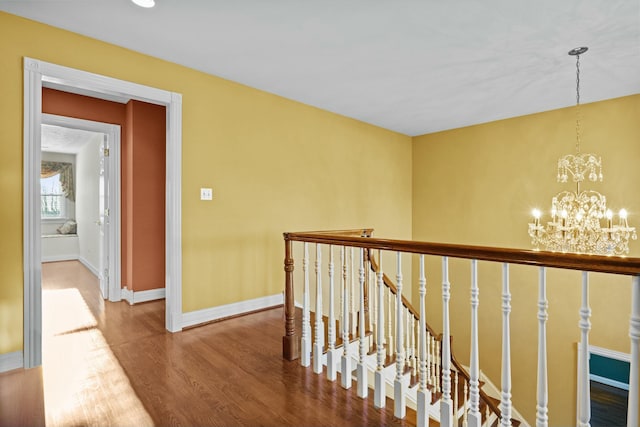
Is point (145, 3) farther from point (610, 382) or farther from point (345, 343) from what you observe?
point (610, 382)

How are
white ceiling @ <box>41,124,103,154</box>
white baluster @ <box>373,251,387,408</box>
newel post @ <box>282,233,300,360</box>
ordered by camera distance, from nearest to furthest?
white baluster @ <box>373,251,387,408</box>
newel post @ <box>282,233,300,360</box>
white ceiling @ <box>41,124,103,154</box>

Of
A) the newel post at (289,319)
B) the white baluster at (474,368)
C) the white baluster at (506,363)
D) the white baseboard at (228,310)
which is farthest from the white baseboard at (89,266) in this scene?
the white baluster at (506,363)

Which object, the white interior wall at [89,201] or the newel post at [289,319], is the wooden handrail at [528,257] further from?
the white interior wall at [89,201]

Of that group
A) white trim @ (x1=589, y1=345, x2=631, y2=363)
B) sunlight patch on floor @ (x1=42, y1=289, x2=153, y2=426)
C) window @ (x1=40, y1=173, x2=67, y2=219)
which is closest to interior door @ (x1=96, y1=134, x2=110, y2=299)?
sunlight patch on floor @ (x1=42, y1=289, x2=153, y2=426)

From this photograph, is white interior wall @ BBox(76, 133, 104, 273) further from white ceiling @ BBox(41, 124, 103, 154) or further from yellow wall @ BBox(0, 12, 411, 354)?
yellow wall @ BBox(0, 12, 411, 354)

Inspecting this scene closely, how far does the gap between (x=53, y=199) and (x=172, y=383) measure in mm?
7619

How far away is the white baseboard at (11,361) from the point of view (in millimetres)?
2232

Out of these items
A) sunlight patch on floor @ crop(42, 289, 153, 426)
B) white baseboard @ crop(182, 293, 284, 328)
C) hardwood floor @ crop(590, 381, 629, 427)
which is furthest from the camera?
hardwood floor @ crop(590, 381, 629, 427)

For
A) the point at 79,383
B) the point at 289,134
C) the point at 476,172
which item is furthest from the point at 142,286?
the point at 476,172

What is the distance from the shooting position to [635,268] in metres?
1.10

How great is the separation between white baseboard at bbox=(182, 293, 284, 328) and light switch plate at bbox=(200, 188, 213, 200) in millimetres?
1106

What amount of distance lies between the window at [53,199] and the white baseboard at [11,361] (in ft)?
21.8

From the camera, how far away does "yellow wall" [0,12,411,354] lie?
89.7 inches

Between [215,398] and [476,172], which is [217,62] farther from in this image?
[476,172]
